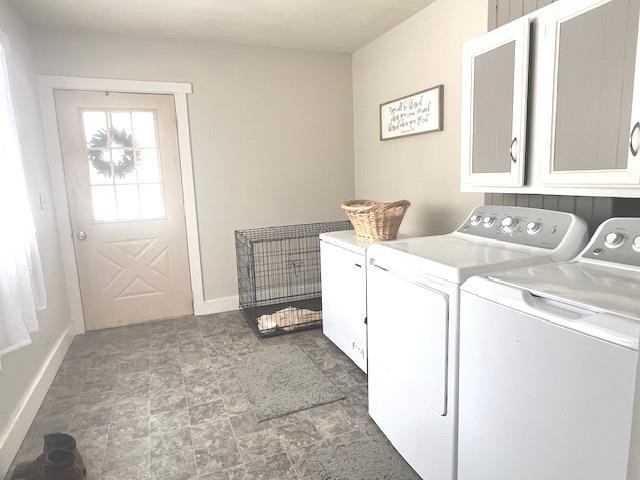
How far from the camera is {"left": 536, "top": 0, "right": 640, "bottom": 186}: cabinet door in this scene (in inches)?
51.6

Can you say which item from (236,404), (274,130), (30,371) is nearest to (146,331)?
(30,371)

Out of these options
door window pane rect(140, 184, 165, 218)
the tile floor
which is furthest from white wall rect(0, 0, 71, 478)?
door window pane rect(140, 184, 165, 218)

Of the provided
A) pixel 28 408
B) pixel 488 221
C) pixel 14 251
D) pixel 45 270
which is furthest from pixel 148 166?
pixel 488 221

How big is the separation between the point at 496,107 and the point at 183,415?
7.28 feet

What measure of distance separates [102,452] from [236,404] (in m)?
0.68

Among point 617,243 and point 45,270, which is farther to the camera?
point 45,270

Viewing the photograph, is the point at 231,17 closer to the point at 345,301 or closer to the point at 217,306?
the point at 345,301

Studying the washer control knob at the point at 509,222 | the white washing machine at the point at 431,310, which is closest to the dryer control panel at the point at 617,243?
the white washing machine at the point at 431,310

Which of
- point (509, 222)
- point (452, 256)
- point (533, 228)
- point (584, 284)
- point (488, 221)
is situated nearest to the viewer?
point (584, 284)

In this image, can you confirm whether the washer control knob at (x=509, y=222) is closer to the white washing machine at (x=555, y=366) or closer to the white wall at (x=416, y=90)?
the white washing machine at (x=555, y=366)

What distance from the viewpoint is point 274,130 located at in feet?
12.4

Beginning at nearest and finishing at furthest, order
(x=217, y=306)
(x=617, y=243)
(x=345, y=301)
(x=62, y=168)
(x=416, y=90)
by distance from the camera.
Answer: (x=617, y=243), (x=345, y=301), (x=416, y=90), (x=62, y=168), (x=217, y=306)

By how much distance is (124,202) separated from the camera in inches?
135

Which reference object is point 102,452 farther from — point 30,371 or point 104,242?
point 104,242
